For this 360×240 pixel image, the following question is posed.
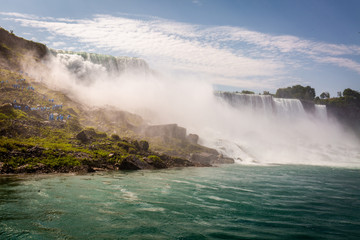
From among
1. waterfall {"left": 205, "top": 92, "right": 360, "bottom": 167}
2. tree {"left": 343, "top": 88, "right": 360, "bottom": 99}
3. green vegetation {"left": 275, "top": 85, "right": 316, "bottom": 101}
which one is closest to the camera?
waterfall {"left": 205, "top": 92, "right": 360, "bottom": 167}

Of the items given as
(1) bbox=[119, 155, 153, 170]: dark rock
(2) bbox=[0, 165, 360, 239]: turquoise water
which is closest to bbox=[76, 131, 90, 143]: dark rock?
(1) bbox=[119, 155, 153, 170]: dark rock

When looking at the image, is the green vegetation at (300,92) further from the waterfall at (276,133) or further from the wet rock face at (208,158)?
the wet rock face at (208,158)

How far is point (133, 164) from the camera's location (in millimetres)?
24688

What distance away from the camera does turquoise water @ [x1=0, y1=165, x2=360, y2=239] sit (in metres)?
7.77

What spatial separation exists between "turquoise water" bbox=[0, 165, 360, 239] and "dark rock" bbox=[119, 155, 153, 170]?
8032 millimetres

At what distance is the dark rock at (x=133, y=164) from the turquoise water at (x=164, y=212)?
8032mm

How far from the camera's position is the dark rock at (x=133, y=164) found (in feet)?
78.9

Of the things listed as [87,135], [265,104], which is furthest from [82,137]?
[265,104]

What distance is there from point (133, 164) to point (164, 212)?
49.2ft

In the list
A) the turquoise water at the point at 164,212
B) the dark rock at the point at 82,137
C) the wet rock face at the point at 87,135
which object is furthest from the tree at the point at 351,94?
the dark rock at the point at 82,137

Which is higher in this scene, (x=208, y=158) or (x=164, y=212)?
(x=164, y=212)

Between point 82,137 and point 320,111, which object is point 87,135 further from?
point 320,111

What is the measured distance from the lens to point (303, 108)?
90.1 m

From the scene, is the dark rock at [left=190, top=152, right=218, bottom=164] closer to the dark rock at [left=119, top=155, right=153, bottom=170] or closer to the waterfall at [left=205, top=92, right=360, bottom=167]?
the waterfall at [left=205, top=92, right=360, bottom=167]
